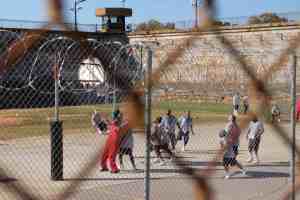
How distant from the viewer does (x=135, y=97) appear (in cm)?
113

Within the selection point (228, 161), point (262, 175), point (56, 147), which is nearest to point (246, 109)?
point (56, 147)

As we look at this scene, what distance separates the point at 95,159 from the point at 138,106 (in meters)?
0.25

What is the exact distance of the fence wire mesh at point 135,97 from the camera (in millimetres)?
1183

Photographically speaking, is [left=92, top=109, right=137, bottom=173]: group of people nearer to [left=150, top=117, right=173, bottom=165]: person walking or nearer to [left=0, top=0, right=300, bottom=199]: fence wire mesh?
[left=0, top=0, right=300, bottom=199]: fence wire mesh

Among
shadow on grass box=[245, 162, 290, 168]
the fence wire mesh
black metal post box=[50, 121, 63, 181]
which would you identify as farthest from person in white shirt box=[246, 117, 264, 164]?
black metal post box=[50, 121, 63, 181]

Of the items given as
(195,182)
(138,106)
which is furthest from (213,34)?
(195,182)

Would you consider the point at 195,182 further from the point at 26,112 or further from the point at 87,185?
the point at 26,112

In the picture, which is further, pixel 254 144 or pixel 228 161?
pixel 254 144

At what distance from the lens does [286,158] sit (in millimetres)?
11992

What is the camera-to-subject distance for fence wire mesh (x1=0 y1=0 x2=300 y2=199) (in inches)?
46.6

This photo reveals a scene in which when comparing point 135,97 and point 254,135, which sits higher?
point 135,97

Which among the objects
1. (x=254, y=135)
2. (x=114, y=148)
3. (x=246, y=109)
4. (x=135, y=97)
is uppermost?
(x=135, y=97)

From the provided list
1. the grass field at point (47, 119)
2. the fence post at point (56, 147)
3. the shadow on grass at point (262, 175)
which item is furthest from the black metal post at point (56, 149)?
the grass field at point (47, 119)

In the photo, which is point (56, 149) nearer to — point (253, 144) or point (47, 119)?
point (253, 144)
